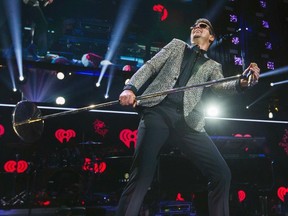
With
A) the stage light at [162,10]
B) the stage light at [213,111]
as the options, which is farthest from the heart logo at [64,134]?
the stage light at [162,10]

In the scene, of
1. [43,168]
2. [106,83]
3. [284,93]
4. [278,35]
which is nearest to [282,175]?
[284,93]

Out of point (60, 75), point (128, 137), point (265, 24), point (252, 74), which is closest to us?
point (252, 74)

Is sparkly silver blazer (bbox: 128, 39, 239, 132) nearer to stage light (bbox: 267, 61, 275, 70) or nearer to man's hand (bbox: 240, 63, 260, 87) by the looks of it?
man's hand (bbox: 240, 63, 260, 87)

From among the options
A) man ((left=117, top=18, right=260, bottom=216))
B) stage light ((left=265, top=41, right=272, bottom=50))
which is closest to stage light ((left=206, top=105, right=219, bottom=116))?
man ((left=117, top=18, right=260, bottom=216))

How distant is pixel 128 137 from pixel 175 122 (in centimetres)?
681

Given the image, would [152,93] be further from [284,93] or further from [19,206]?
[284,93]

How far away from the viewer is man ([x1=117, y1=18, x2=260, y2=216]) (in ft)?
7.77

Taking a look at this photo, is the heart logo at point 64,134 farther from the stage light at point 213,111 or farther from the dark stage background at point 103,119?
the stage light at point 213,111

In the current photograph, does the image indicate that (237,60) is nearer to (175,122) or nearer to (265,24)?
(265,24)

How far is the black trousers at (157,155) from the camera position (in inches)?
91.2

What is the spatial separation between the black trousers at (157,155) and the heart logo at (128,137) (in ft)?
21.9

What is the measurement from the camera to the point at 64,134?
8.92 meters

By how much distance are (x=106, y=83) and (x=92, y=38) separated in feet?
7.75

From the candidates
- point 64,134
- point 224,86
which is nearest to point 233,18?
point 64,134
